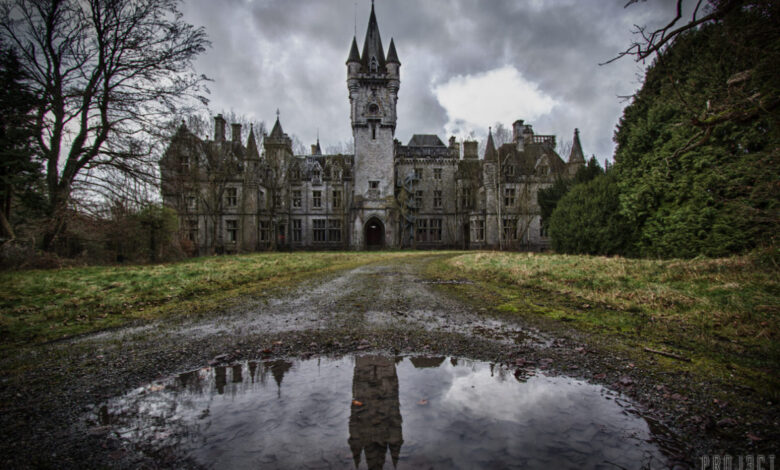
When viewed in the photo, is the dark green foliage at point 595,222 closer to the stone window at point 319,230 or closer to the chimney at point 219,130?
the stone window at point 319,230

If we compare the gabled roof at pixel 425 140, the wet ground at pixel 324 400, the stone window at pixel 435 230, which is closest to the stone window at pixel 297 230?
the stone window at pixel 435 230

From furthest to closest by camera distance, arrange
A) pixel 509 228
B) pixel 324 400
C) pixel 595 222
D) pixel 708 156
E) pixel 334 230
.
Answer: pixel 334 230
pixel 509 228
pixel 595 222
pixel 708 156
pixel 324 400

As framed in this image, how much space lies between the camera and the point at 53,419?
2.11m

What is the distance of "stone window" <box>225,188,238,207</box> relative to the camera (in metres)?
34.3

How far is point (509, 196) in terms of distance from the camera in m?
36.4

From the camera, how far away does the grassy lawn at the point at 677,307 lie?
9.95 ft

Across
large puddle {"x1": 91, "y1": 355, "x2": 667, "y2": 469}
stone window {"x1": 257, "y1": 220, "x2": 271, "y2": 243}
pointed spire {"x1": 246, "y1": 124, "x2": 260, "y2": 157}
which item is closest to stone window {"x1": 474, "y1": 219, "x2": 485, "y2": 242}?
stone window {"x1": 257, "y1": 220, "x2": 271, "y2": 243}

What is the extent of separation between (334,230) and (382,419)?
123 feet

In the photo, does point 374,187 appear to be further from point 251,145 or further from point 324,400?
point 324,400

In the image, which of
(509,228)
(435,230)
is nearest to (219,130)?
(435,230)

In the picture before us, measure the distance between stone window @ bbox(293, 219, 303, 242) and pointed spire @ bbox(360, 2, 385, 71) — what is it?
18.7 m

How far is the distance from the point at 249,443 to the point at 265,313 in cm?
350

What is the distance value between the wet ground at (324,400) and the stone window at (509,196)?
3448cm

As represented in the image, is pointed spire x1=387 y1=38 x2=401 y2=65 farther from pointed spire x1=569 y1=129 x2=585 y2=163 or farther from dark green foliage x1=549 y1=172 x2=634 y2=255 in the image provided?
dark green foliage x1=549 y1=172 x2=634 y2=255
